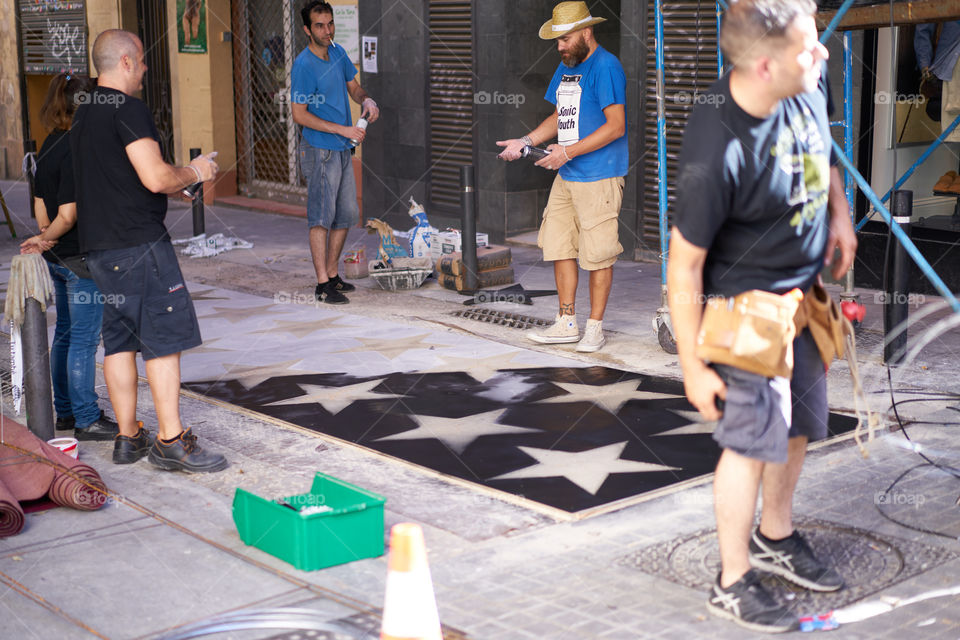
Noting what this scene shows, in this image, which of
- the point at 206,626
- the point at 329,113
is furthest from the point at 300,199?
the point at 206,626

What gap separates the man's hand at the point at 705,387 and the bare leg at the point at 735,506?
15 centimetres

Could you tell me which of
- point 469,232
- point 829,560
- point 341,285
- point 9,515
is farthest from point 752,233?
point 341,285

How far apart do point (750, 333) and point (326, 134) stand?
5.59 metres

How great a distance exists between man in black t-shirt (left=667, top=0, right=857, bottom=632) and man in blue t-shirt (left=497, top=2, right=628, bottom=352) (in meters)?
3.21

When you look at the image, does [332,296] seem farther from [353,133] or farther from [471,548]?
[471,548]

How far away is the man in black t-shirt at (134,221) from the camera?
4801mm

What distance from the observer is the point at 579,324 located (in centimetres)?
771

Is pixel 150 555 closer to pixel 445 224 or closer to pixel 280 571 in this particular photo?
pixel 280 571

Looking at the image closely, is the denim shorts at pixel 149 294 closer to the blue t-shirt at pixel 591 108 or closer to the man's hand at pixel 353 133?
the blue t-shirt at pixel 591 108

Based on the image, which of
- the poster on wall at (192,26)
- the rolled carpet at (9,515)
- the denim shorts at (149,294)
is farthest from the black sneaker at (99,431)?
the poster on wall at (192,26)

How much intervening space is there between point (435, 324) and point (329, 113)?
70.6 inches

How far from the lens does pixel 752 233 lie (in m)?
3.41

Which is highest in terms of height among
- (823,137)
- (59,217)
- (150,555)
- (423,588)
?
(823,137)

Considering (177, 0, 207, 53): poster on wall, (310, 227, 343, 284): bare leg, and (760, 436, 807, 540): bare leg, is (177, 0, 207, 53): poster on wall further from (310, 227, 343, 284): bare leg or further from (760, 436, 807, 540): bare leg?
(760, 436, 807, 540): bare leg
